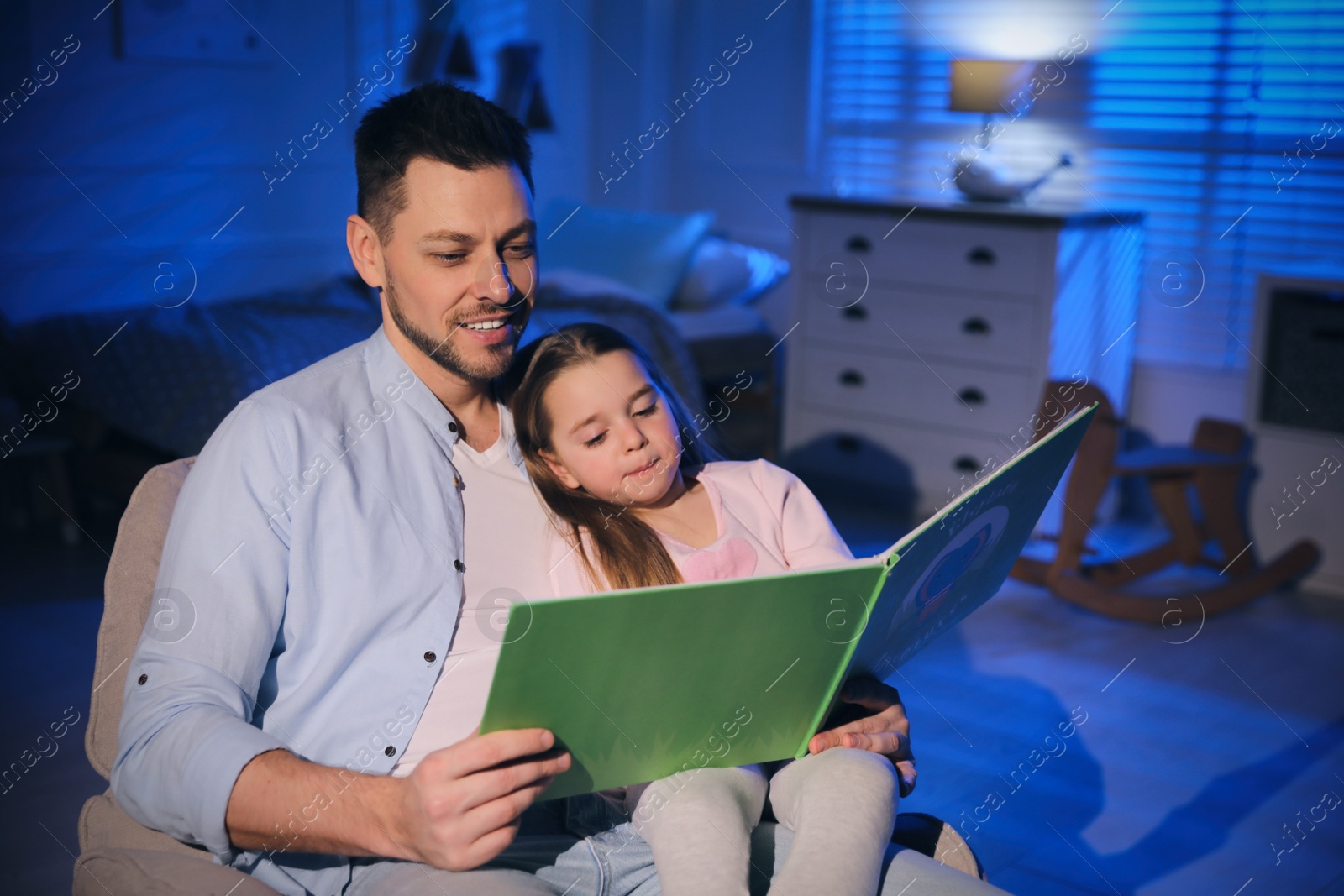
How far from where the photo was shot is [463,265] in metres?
1.30

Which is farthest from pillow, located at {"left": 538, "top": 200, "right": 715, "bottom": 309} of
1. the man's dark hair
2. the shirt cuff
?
the shirt cuff

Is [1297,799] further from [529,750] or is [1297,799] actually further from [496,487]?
[529,750]

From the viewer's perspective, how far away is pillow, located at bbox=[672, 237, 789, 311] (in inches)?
170

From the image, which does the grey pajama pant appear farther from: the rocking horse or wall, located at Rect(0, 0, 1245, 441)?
→ wall, located at Rect(0, 0, 1245, 441)

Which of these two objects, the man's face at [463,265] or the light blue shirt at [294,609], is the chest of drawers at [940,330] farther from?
the light blue shirt at [294,609]

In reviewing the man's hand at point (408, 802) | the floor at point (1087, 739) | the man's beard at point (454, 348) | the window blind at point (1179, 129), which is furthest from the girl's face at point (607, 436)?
the window blind at point (1179, 129)

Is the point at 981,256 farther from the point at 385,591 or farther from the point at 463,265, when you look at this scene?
the point at 385,591

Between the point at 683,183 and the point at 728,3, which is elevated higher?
the point at 728,3

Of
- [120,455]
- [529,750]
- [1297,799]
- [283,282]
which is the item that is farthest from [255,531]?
[283,282]

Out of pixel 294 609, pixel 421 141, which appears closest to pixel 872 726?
pixel 294 609

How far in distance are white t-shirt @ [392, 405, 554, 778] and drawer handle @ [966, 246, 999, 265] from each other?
2675 millimetres

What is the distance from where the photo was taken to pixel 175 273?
4109 mm

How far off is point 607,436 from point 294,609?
0.45 meters

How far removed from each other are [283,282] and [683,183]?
5.92 ft
